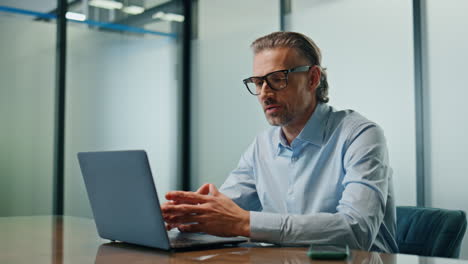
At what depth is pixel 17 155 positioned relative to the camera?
15.1 feet

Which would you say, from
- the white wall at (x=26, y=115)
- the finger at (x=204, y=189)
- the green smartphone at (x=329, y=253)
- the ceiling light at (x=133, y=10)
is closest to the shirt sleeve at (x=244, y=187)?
the finger at (x=204, y=189)

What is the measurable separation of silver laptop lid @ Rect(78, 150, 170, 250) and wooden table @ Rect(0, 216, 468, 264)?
0.11ft

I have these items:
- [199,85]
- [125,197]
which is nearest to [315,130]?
[125,197]

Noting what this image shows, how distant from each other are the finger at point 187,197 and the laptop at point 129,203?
0.10 meters

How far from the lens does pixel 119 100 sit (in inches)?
206

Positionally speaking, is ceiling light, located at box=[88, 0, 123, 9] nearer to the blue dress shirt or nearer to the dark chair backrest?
the blue dress shirt

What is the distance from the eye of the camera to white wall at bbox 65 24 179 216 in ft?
16.2

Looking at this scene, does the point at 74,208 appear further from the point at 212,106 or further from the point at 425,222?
the point at 425,222

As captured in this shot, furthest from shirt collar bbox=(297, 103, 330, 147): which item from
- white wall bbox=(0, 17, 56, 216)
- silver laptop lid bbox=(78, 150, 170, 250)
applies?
white wall bbox=(0, 17, 56, 216)

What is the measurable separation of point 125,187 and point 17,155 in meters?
3.65

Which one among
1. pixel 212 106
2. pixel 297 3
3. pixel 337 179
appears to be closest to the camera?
pixel 337 179

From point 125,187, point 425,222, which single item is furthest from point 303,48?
point 125,187

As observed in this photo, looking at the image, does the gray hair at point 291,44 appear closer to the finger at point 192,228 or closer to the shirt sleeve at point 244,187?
the shirt sleeve at point 244,187

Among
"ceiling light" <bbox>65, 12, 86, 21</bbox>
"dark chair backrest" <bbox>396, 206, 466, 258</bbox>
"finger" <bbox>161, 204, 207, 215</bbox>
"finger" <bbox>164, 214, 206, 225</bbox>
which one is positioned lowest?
"dark chair backrest" <bbox>396, 206, 466, 258</bbox>
